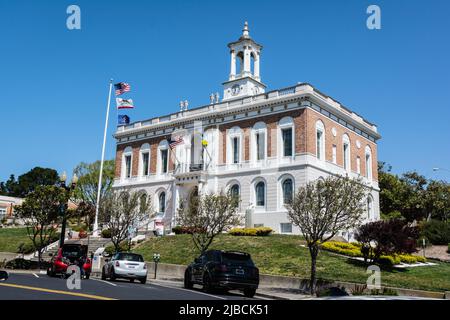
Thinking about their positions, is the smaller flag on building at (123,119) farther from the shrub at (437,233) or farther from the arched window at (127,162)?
the shrub at (437,233)

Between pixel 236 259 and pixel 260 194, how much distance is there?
2412 cm

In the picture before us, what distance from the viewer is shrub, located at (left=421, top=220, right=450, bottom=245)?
4119 cm

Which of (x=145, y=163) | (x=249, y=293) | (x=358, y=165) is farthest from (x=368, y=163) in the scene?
(x=249, y=293)

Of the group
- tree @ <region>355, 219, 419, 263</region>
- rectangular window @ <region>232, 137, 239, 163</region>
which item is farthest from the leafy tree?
tree @ <region>355, 219, 419, 263</region>

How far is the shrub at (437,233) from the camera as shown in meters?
41.2

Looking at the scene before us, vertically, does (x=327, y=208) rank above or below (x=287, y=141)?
below

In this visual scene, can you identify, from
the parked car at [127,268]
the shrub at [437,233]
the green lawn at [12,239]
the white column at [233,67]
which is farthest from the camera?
the white column at [233,67]

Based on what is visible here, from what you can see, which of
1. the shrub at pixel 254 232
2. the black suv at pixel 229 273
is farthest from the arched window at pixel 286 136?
the black suv at pixel 229 273

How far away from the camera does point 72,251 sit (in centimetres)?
2414

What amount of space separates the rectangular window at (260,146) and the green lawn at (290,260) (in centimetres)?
897

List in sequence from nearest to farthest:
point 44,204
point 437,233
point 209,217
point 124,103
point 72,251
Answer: point 72,251 < point 209,217 < point 44,204 < point 437,233 < point 124,103

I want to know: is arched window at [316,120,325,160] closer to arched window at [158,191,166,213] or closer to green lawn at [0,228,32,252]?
arched window at [158,191,166,213]

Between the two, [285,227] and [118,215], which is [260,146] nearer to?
[285,227]

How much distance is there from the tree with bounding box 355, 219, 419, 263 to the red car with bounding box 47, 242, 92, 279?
15156 millimetres
